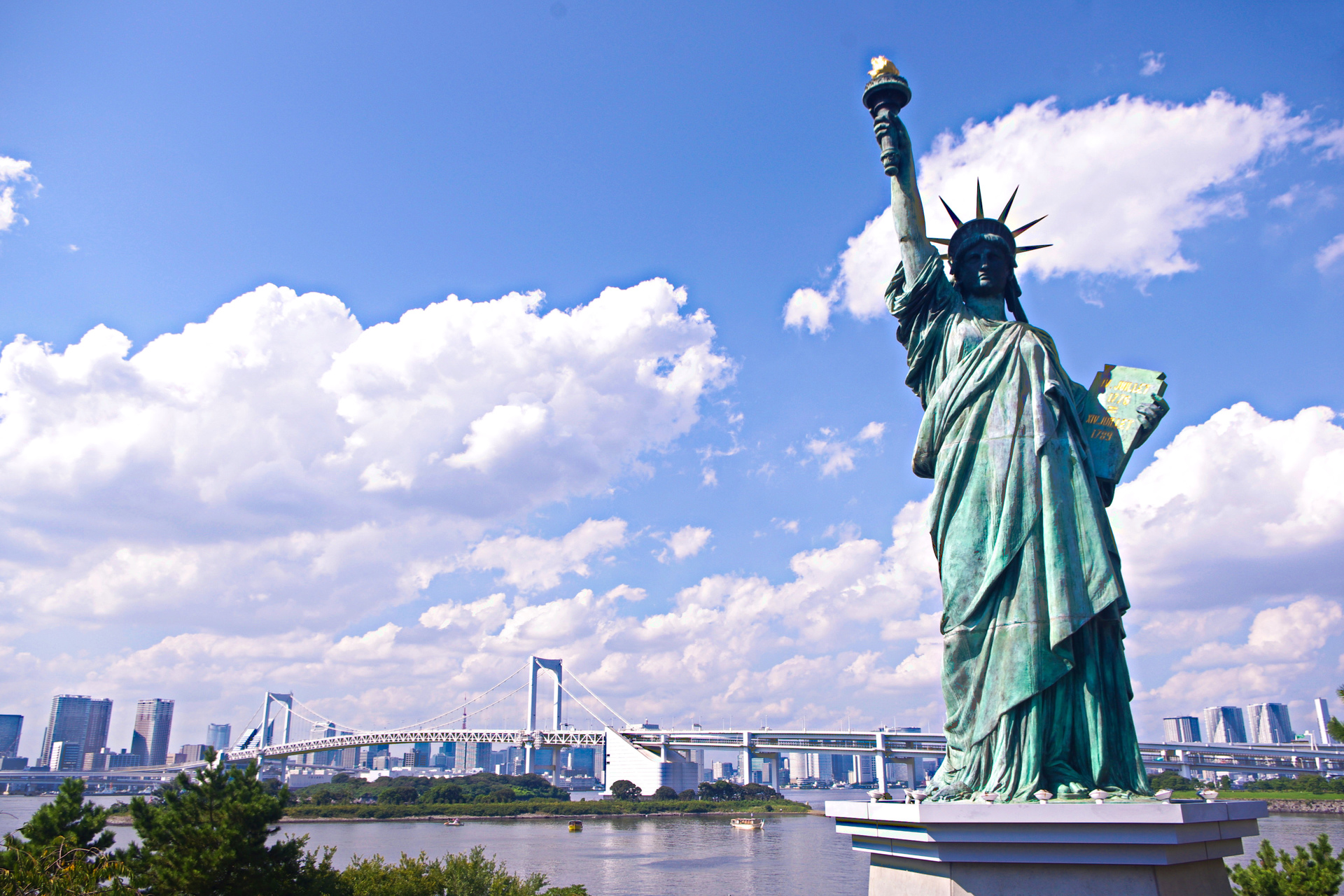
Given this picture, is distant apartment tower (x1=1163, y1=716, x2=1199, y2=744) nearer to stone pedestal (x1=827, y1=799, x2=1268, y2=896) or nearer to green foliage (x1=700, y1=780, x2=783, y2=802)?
green foliage (x1=700, y1=780, x2=783, y2=802)

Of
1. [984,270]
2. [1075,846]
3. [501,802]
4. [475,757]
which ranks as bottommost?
[475,757]

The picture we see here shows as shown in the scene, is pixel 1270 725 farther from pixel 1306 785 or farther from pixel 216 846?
pixel 216 846

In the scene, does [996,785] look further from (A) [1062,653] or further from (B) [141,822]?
(B) [141,822]

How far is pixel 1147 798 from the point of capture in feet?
18.1

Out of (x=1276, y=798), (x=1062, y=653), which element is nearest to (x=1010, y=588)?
(x=1062, y=653)

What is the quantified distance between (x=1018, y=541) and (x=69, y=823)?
12.1 metres

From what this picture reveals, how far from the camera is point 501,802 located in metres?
57.0

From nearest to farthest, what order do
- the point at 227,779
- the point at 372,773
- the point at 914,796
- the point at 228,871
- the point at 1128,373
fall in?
the point at 914,796
the point at 1128,373
the point at 228,871
the point at 227,779
the point at 372,773

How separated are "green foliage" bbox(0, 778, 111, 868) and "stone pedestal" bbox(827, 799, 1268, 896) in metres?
10.1

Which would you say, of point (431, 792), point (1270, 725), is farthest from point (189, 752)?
point (1270, 725)

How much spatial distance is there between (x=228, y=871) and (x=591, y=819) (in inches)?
1714

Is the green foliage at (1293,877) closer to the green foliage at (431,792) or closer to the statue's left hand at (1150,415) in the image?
the statue's left hand at (1150,415)

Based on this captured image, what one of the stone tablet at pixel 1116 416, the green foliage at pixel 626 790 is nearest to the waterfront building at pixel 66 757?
the green foliage at pixel 626 790

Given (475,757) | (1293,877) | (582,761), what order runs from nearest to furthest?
(1293,877) → (475,757) → (582,761)
